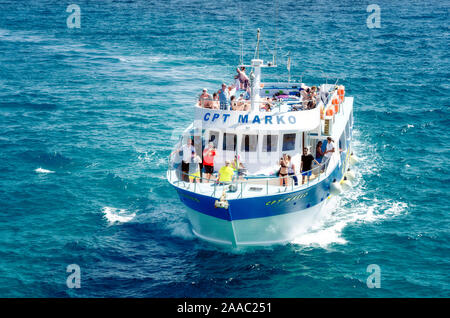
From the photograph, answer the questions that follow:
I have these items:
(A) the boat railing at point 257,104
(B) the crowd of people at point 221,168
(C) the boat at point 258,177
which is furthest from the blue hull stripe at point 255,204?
(A) the boat railing at point 257,104

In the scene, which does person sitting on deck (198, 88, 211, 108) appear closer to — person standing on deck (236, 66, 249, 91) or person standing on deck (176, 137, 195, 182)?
person standing on deck (176, 137, 195, 182)

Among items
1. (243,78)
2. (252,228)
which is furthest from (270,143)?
(243,78)

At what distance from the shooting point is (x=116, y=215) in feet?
102

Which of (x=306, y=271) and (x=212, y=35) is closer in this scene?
(x=306, y=271)

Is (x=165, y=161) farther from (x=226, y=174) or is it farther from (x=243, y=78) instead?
(x=226, y=174)

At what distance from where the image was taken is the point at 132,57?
6425 centimetres

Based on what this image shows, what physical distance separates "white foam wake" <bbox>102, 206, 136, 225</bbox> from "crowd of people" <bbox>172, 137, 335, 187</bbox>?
5.42m

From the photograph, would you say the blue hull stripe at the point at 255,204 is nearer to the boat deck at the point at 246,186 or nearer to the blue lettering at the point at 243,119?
the boat deck at the point at 246,186

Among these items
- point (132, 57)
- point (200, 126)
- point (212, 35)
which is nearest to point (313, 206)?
point (200, 126)

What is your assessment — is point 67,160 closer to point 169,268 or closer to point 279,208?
point 169,268

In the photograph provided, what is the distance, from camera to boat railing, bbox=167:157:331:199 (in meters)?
25.2
